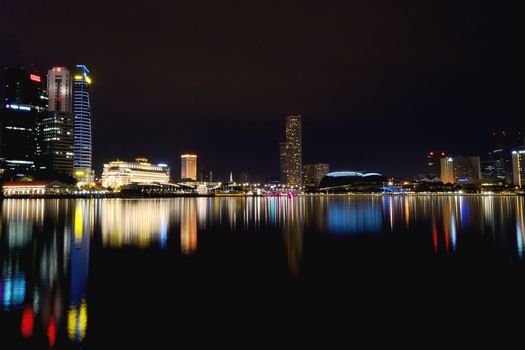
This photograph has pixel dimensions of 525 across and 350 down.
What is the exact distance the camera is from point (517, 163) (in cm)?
17162

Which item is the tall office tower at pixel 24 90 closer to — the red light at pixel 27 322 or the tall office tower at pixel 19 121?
the tall office tower at pixel 19 121

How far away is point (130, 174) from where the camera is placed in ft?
538

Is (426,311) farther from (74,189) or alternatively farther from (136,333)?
(74,189)

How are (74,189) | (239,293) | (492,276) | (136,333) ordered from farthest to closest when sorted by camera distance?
(74,189) → (492,276) → (239,293) → (136,333)

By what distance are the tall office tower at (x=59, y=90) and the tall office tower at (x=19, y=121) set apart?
16.4ft

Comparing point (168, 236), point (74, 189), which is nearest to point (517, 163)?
point (74, 189)

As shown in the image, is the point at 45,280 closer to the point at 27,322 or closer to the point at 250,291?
the point at 27,322

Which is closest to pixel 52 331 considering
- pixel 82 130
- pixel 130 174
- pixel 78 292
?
pixel 78 292

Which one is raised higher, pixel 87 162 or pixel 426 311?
pixel 87 162

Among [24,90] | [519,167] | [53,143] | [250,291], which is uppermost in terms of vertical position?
[24,90]

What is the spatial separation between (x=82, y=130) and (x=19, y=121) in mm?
21743

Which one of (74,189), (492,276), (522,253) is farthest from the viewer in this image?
(74,189)

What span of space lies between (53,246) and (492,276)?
17.5 metres

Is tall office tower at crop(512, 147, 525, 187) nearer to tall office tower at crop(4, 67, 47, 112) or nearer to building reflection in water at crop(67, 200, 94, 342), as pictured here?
building reflection in water at crop(67, 200, 94, 342)
